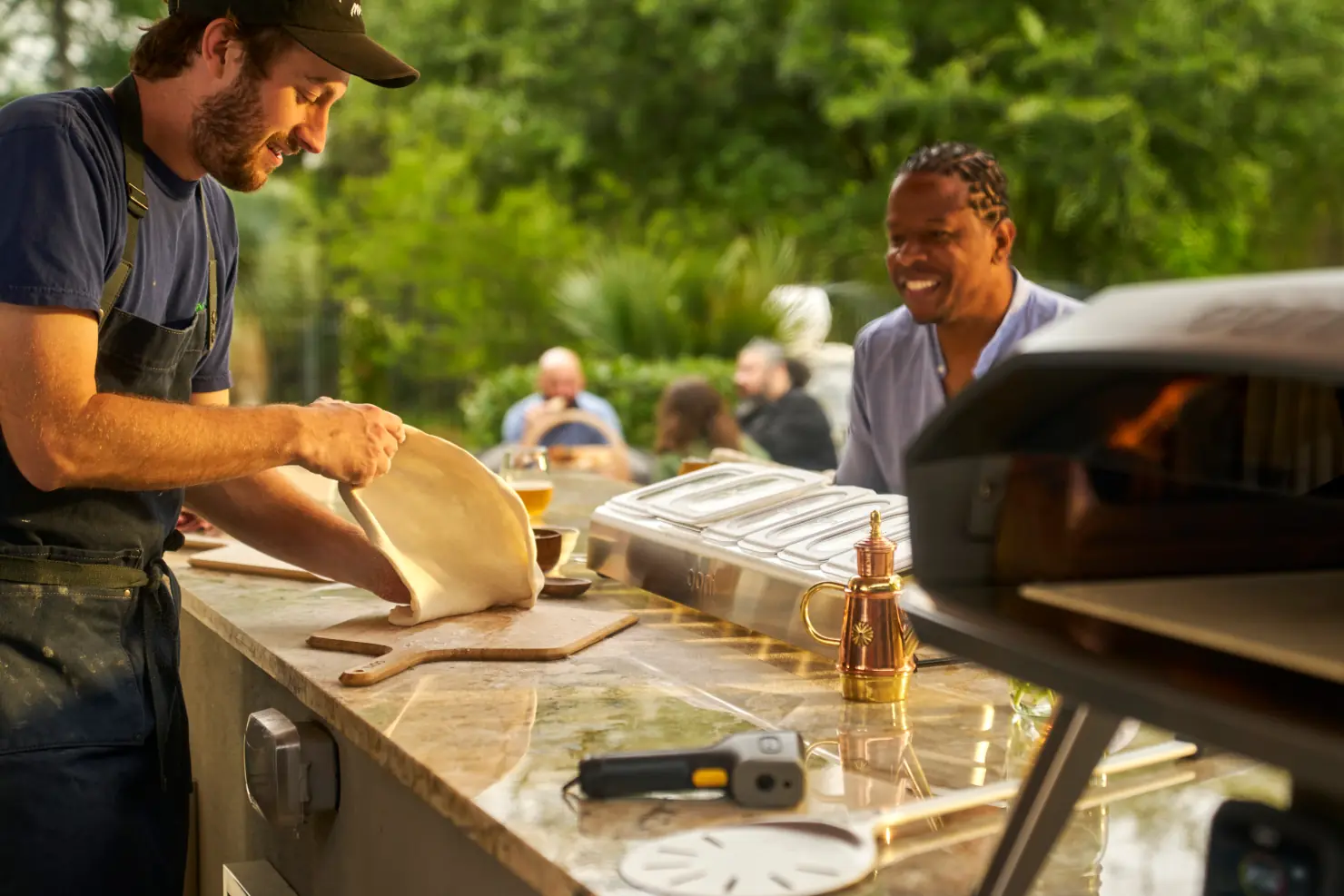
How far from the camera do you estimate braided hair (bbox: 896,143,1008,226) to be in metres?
3.31

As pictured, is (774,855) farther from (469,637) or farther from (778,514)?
(778,514)

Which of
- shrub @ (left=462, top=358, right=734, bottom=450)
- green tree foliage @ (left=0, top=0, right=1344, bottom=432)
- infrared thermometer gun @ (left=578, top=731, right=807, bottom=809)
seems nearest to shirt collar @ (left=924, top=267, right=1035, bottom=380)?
infrared thermometer gun @ (left=578, top=731, right=807, bottom=809)

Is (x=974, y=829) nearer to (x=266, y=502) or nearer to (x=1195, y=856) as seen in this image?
(x=1195, y=856)

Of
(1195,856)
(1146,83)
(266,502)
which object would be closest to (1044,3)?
(1146,83)

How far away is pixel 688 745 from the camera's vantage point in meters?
1.61

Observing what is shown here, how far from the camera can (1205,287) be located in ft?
3.15

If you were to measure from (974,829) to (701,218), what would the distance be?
45.0 ft

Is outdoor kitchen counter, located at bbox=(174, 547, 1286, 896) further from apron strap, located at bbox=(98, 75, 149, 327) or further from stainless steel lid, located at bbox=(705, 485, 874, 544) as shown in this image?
apron strap, located at bbox=(98, 75, 149, 327)

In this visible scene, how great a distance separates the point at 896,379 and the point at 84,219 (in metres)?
2.08

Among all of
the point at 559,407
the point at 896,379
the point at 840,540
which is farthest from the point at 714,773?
the point at 559,407

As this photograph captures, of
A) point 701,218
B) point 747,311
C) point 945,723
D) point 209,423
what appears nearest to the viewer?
point 945,723

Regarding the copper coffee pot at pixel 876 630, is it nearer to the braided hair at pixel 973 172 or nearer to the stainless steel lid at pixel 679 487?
the stainless steel lid at pixel 679 487

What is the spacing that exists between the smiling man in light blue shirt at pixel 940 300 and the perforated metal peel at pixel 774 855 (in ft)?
6.39

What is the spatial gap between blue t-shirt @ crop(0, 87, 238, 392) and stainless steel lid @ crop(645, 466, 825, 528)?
89 centimetres
